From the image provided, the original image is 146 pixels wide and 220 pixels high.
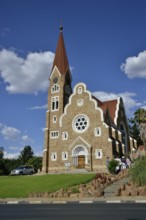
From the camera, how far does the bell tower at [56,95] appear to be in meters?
44.7

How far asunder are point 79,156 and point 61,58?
2245cm

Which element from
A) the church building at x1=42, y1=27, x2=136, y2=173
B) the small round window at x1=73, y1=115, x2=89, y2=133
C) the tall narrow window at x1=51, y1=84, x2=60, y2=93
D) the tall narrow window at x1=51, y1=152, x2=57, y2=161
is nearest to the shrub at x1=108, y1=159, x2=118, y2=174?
the church building at x1=42, y1=27, x2=136, y2=173

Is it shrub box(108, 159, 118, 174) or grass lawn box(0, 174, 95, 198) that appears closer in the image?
grass lawn box(0, 174, 95, 198)

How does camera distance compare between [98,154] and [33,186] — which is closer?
[33,186]

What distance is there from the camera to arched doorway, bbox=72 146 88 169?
40.2m

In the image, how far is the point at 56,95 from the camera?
48.0 metres

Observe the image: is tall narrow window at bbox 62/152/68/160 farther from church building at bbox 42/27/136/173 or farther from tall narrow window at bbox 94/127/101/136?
tall narrow window at bbox 94/127/101/136

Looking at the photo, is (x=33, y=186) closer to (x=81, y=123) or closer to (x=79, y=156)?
(x=79, y=156)

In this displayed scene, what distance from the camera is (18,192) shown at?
1952cm

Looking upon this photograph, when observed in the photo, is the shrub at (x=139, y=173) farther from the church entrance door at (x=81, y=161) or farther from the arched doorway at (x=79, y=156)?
the church entrance door at (x=81, y=161)

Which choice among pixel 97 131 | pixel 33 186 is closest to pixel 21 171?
pixel 97 131

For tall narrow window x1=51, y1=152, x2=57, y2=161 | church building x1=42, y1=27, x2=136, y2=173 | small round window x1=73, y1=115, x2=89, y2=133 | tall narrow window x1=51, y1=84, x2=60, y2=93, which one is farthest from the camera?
tall narrow window x1=51, y1=84, x2=60, y2=93
